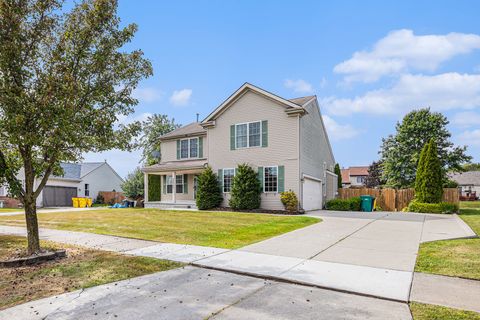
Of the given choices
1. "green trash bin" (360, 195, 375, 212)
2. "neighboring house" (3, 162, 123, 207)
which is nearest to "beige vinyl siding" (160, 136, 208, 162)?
"neighboring house" (3, 162, 123, 207)

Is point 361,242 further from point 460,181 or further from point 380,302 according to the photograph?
point 460,181

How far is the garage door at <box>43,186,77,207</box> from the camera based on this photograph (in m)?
31.1

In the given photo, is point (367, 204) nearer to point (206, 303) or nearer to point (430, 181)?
point (430, 181)

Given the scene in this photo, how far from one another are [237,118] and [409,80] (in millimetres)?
10080

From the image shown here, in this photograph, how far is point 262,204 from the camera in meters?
19.0

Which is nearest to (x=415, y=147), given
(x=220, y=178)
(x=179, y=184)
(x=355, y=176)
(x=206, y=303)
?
(x=220, y=178)

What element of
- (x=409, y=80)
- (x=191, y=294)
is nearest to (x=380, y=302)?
(x=191, y=294)

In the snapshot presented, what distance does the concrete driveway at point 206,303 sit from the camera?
401cm

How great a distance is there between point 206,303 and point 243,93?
55.5 ft

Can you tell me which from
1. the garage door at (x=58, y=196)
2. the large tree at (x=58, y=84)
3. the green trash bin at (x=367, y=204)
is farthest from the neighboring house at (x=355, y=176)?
the large tree at (x=58, y=84)

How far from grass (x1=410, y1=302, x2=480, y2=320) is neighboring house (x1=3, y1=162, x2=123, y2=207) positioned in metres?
30.0

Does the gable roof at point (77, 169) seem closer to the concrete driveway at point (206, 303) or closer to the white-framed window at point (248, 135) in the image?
the white-framed window at point (248, 135)

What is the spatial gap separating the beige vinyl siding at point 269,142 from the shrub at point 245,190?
63cm

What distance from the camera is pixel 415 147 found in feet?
101
